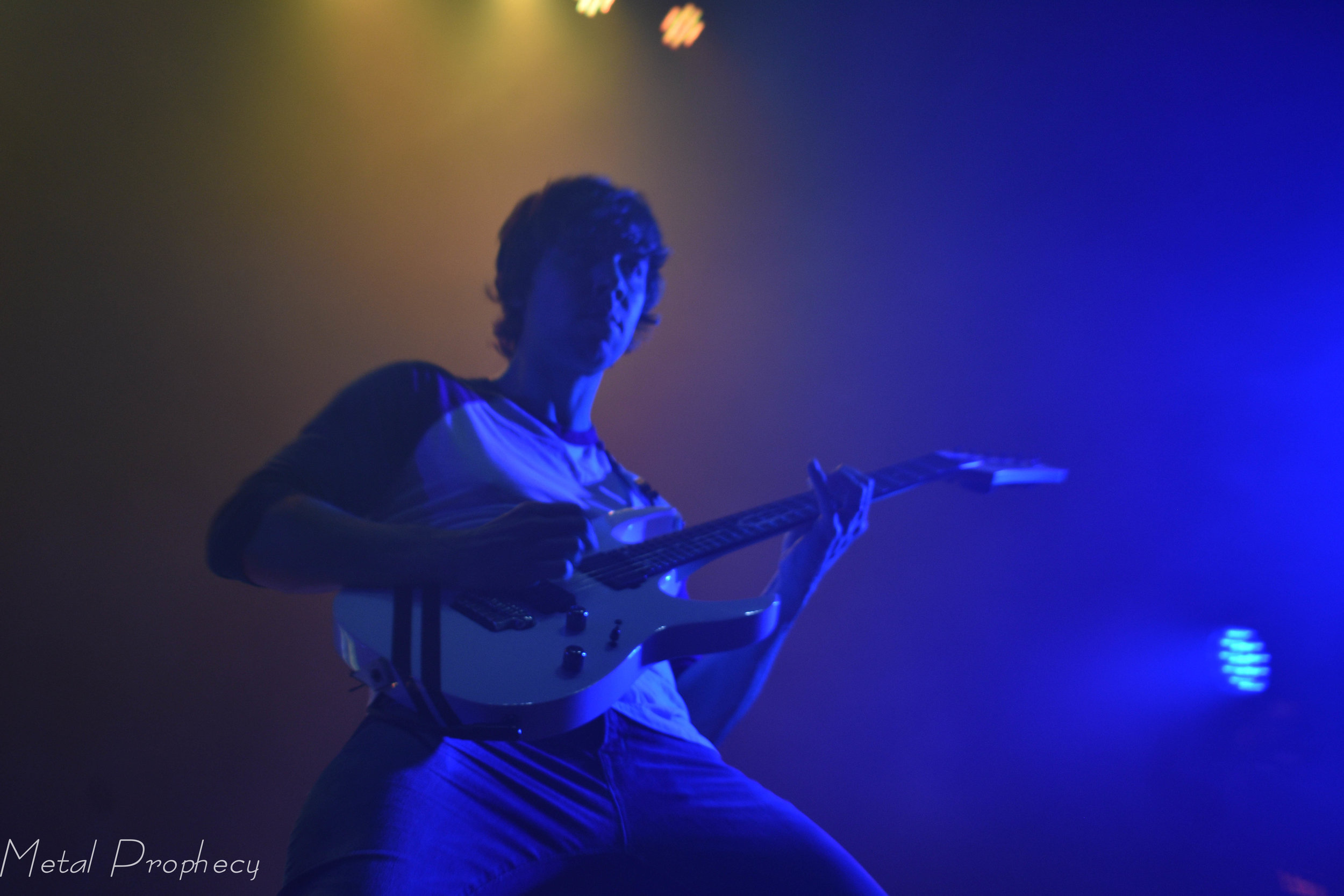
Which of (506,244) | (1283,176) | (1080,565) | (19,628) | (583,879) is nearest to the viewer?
(583,879)

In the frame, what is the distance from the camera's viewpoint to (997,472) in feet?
5.56

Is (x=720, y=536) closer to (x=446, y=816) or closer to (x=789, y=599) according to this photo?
(x=789, y=599)

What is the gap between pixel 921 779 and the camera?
198cm

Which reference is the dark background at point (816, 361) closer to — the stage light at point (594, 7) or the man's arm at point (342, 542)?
the stage light at point (594, 7)

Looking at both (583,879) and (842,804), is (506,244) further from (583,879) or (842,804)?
(842,804)

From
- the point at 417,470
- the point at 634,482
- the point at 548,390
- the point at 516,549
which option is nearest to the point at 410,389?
the point at 417,470

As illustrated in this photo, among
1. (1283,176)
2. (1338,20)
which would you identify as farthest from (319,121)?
(1338,20)

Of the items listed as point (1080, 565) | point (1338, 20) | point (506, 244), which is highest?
point (1338, 20)

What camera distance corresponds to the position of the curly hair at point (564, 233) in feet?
5.32

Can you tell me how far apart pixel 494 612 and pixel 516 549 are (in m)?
0.10

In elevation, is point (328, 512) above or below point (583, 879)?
above

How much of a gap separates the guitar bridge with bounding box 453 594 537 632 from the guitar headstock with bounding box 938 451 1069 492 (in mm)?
1329

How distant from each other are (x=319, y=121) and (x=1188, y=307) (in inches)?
126

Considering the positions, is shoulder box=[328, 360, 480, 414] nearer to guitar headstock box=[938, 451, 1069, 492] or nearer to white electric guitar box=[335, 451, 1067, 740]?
white electric guitar box=[335, 451, 1067, 740]
